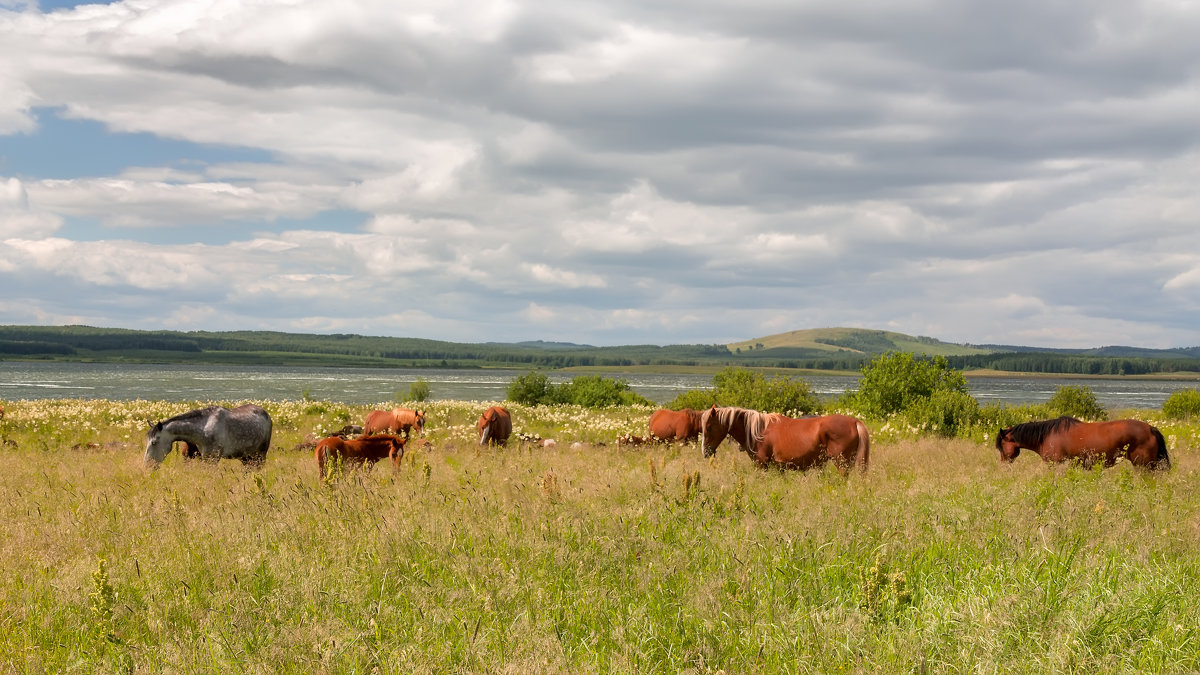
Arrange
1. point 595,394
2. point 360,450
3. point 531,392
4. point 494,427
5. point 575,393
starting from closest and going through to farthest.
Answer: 1. point 360,450
2. point 494,427
3. point 595,394
4. point 575,393
5. point 531,392

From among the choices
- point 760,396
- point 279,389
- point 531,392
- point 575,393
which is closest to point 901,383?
point 760,396

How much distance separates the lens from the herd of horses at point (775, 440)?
1327cm

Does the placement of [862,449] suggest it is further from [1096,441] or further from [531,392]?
[531,392]

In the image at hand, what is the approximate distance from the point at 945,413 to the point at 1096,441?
10.8m

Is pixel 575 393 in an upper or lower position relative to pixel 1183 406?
lower

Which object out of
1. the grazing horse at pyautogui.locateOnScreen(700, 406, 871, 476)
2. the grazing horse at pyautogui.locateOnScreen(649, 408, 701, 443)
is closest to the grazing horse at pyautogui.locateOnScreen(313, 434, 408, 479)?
the grazing horse at pyautogui.locateOnScreen(700, 406, 871, 476)

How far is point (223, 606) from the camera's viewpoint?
6.25 m

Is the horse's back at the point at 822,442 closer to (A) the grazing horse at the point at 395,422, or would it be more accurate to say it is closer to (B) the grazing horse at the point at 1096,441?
(B) the grazing horse at the point at 1096,441

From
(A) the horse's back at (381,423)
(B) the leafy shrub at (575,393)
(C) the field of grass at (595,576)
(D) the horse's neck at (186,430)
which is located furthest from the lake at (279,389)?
(C) the field of grass at (595,576)

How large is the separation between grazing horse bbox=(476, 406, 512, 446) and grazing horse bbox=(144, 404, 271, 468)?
599 centimetres

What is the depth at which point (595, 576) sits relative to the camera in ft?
22.2

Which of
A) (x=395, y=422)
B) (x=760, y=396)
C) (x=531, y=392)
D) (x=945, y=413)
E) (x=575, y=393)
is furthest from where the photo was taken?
(x=531, y=392)

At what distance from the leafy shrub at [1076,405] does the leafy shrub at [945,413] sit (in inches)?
420

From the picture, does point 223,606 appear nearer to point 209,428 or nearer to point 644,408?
point 209,428
